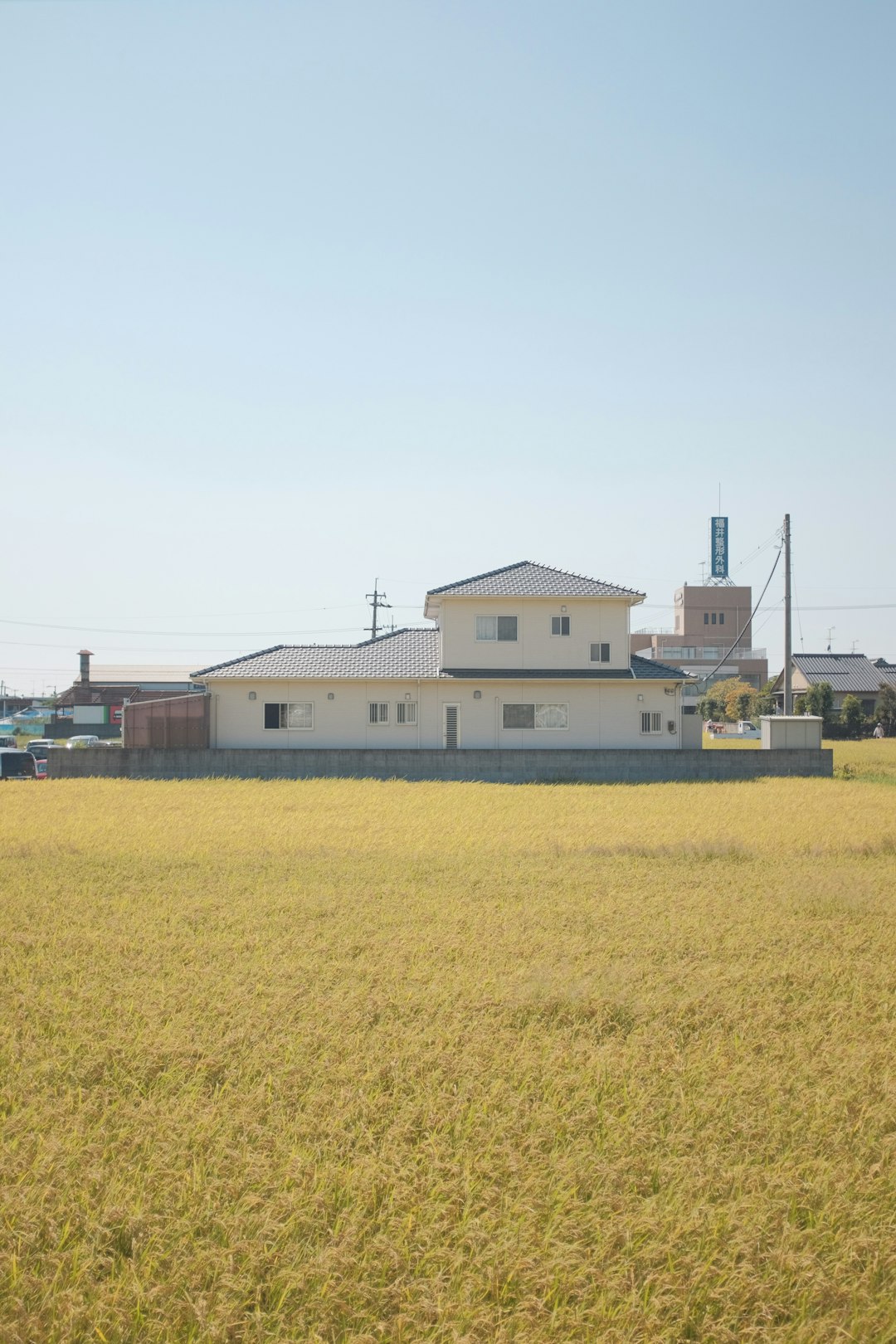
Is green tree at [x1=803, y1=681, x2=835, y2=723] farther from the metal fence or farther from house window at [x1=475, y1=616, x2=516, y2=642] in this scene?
the metal fence

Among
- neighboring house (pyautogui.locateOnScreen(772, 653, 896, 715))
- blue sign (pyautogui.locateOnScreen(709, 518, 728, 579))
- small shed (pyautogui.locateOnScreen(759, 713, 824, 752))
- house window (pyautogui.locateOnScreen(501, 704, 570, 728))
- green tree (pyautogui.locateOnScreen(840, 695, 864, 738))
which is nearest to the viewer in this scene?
small shed (pyautogui.locateOnScreen(759, 713, 824, 752))

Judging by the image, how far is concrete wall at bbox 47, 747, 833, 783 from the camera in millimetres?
22375

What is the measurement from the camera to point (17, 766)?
23.8m

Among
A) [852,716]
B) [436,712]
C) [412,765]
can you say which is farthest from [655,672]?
[852,716]

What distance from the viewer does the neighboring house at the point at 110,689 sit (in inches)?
2019

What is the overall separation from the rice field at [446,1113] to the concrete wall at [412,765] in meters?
12.8

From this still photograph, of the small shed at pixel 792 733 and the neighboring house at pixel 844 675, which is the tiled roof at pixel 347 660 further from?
the neighboring house at pixel 844 675

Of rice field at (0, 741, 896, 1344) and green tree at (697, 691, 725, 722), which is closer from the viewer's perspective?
rice field at (0, 741, 896, 1344)

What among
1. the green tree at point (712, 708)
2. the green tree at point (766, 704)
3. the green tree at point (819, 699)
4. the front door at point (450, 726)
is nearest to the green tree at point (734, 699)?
the green tree at point (712, 708)

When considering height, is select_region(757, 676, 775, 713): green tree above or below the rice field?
above

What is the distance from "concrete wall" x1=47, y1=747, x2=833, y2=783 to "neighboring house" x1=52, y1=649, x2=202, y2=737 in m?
27.6

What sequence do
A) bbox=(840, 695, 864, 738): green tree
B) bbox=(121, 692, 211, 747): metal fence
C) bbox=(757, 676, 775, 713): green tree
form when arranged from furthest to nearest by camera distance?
bbox=(757, 676, 775, 713): green tree, bbox=(840, 695, 864, 738): green tree, bbox=(121, 692, 211, 747): metal fence

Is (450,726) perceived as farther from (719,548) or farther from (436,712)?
(719,548)

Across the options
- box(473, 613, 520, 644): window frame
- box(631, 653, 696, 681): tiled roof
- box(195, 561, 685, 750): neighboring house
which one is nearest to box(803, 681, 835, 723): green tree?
box(631, 653, 696, 681): tiled roof
